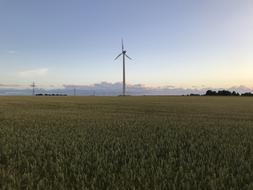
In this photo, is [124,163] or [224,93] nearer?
[124,163]

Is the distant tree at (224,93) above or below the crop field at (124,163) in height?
above

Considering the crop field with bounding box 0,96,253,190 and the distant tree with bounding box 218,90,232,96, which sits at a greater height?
the distant tree with bounding box 218,90,232,96

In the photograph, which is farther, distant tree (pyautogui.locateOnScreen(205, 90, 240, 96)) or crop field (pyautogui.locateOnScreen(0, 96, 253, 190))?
distant tree (pyautogui.locateOnScreen(205, 90, 240, 96))

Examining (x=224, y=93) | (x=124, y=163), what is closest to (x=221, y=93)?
(x=224, y=93)

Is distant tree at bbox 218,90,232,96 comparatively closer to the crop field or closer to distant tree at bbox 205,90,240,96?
distant tree at bbox 205,90,240,96

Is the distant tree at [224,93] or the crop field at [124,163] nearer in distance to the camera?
the crop field at [124,163]

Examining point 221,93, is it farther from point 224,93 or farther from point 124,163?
point 124,163

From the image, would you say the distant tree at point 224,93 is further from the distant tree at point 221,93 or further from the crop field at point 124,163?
the crop field at point 124,163

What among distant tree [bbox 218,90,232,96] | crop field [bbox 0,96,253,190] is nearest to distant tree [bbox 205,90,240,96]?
distant tree [bbox 218,90,232,96]

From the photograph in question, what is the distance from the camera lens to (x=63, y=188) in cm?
762

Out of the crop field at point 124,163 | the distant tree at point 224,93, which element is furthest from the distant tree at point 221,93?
the crop field at point 124,163

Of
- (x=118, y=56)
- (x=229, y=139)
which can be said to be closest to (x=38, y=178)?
(x=229, y=139)

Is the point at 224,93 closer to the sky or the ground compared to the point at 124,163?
closer to the sky

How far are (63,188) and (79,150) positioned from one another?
14.4 ft
